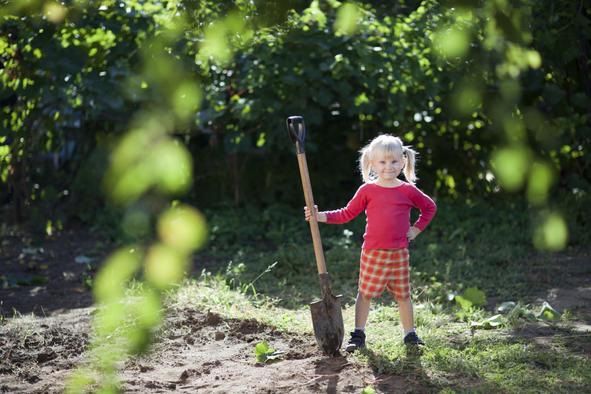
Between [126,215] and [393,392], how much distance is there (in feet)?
16.2

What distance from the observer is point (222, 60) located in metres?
6.92

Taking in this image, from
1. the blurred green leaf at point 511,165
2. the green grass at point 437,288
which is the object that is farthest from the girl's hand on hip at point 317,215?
the blurred green leaf at point 511,165

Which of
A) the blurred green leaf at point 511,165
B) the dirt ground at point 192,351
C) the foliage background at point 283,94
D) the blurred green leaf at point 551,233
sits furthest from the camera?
the blurred green leaf at point 511,165

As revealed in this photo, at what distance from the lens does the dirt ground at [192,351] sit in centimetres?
361

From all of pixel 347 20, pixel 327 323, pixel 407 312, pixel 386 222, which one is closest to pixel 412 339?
pixel 407 312

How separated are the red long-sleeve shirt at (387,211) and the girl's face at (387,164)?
6cm

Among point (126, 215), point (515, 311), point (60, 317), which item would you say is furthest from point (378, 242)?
point (126, 215)

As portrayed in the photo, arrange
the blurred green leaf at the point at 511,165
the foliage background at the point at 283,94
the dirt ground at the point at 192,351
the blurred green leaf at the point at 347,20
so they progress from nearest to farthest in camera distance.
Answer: the dirt ground at the point at 192,351 → the foliage background at the point at 283,94 → the blurred green leaf at the point at 347,20 → the blurred green leaf at the point at 511,165

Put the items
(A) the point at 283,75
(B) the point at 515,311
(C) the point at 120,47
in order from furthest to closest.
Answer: (A) the point at 283,75 → (C) the point at 120,47 → (B) the point at 515,311

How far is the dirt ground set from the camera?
3.61 meters

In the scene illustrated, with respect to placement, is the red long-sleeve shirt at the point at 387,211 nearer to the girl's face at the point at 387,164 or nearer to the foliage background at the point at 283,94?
the girl's face at the point at 387,164

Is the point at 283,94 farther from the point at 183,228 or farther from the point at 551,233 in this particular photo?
the point at 551,233

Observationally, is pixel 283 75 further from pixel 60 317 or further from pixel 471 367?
pixel 471 367

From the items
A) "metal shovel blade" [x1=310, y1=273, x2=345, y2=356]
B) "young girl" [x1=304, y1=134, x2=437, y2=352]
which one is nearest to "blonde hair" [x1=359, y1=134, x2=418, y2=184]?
"young girl" [x1=304, y1=134, x2=437, y2=352]
